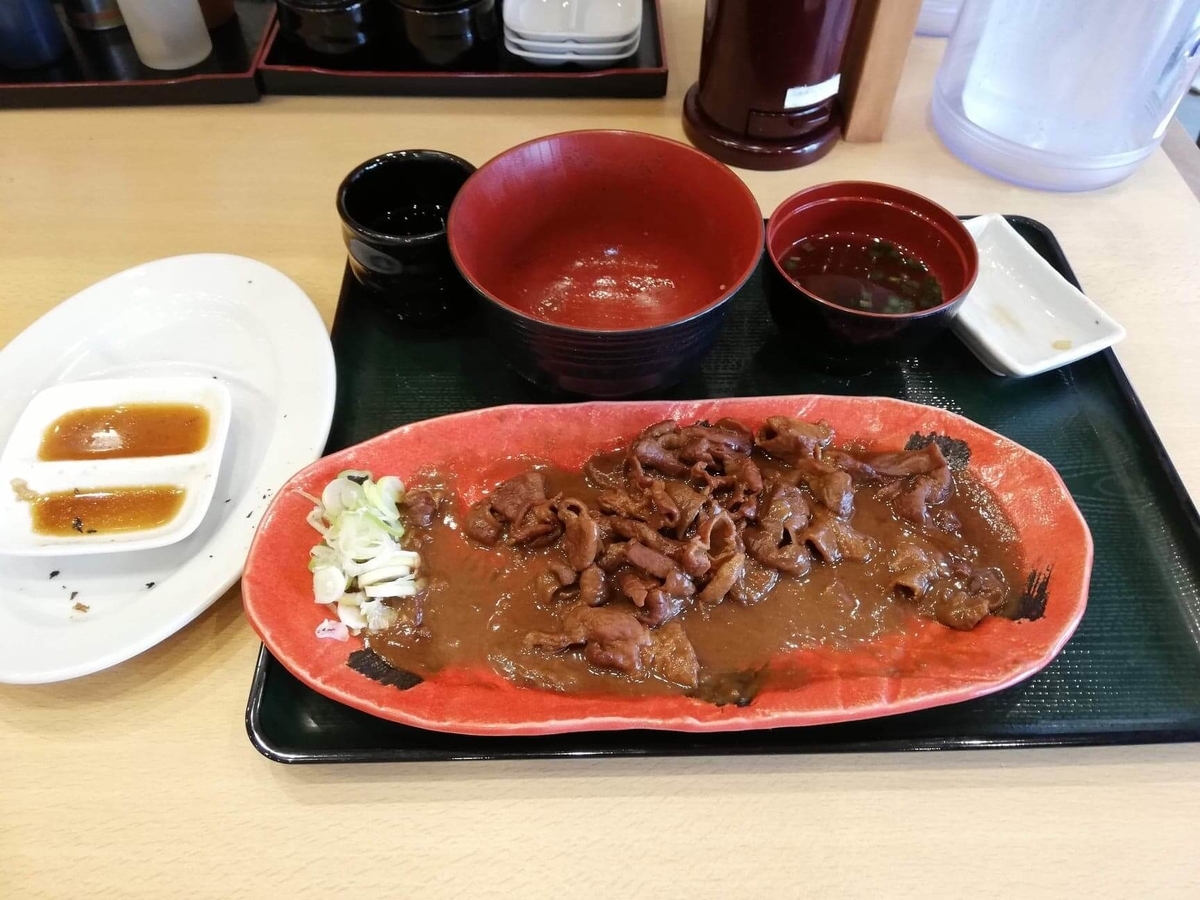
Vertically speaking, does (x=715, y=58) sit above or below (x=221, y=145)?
above

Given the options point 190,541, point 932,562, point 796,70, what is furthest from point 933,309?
point 190,541

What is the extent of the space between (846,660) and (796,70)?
1.33 m

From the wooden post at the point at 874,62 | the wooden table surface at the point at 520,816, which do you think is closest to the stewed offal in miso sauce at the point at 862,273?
the wooden post at the point at 874,62

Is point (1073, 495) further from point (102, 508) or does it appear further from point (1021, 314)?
point (102, 508)

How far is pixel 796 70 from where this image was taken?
1737 millimetres

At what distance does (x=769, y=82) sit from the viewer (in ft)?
5.83

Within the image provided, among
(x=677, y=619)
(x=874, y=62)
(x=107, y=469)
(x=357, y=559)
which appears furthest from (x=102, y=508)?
(x=874, y=62)

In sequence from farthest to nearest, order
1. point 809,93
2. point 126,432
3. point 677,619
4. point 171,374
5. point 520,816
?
point 809,93, point 171,374, point 126,432, point 677,619, point 520,816

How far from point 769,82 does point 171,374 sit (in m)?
1.46

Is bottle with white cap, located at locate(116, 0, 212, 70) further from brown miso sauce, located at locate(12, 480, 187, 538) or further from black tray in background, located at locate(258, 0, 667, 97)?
brown miso sauce, located at locate(12, 480, 187, 538)

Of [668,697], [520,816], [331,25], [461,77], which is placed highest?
[331,25]

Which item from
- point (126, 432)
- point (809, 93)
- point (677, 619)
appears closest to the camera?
point (677, 619)

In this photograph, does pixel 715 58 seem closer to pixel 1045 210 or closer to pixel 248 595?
pixel 1045 210

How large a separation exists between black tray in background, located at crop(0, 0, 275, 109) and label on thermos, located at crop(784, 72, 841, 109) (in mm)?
→ 1436
